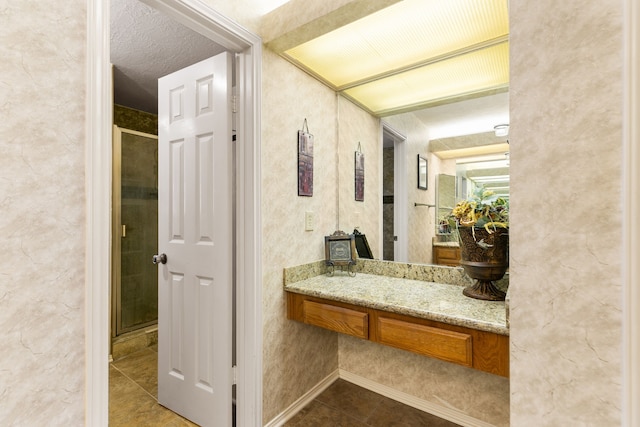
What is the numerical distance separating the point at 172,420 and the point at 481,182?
226cm

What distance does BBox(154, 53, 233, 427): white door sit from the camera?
63.7 inches

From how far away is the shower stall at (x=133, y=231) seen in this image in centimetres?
262

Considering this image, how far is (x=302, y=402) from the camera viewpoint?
1.84 metres

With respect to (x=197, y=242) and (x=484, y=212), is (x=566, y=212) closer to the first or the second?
(x=484, y=212)

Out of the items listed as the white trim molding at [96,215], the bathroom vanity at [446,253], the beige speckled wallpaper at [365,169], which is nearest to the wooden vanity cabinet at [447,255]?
the bathroom vanity at [446,253]

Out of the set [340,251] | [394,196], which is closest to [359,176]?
[394,196]

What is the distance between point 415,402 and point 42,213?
2.09 metres

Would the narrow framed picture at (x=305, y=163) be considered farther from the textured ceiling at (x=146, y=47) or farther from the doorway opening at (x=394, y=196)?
the textured ceiling at (x=146, y=47)

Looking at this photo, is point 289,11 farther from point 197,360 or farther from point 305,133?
point 197,360

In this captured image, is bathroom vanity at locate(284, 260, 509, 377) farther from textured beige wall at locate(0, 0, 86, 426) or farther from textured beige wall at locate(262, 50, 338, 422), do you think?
textured beige wall at locate(0, 0, 86, 426)

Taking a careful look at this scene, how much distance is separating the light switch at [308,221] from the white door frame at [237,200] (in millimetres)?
412

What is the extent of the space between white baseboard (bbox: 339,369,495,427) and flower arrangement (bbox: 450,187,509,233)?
1.13 metres

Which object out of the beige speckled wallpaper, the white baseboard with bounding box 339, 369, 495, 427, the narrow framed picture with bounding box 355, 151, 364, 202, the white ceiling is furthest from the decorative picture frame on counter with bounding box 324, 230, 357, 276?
the white ceiling

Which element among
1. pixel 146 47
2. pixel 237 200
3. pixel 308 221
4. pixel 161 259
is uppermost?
pixel 146 47
